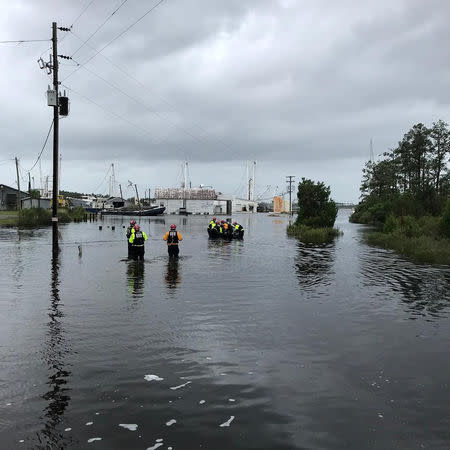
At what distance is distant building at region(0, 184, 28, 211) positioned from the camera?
3361 inches

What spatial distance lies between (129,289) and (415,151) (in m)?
58.9

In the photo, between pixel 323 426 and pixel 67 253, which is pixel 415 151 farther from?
pixel 323 426

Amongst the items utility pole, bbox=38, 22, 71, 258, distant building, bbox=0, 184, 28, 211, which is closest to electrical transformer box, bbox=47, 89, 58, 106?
utility pole, bbox=38, 22, 71, 258

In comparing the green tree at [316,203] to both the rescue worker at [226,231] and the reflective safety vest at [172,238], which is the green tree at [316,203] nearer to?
the rescue worker at [226,231]

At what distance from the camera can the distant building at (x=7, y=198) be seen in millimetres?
85375

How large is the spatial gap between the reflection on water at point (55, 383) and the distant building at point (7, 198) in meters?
85.4

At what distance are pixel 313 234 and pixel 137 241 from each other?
21.9 metres

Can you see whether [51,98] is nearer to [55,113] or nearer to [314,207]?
[55,113]

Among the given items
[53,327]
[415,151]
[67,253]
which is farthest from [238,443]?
[415,151]

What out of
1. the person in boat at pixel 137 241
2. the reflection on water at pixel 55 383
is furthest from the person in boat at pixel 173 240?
the reflection on water at pixel 55 383

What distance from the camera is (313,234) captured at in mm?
38656

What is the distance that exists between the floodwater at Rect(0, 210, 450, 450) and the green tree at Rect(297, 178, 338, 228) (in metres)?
29.1

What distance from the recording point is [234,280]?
53.6 feet

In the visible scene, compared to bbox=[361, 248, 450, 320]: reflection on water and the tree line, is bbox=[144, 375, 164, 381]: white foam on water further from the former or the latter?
the tree line
